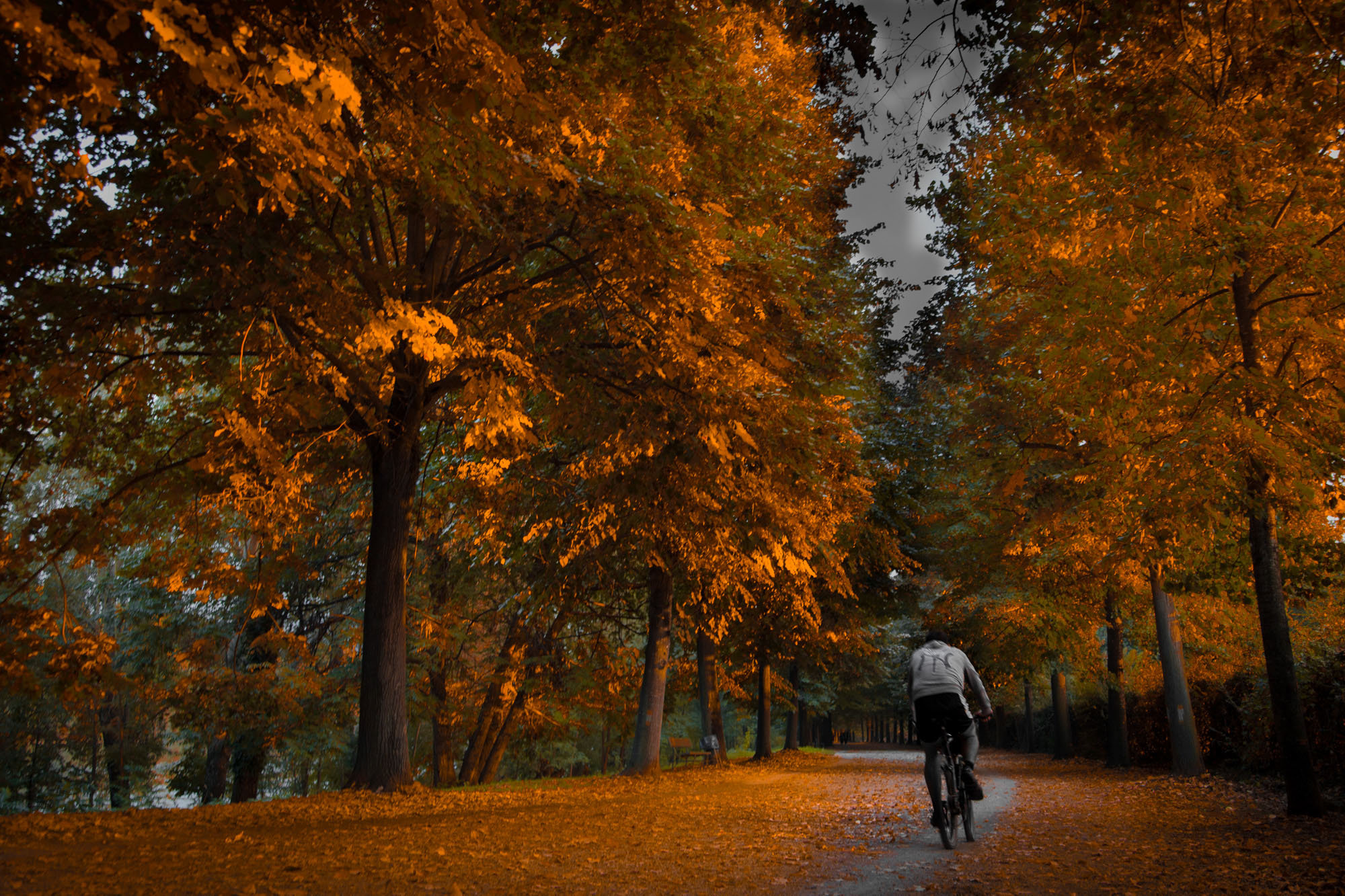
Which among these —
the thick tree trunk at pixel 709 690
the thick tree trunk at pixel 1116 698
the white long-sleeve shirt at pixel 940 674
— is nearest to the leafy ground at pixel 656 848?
the white long-sleeve shirt at pixel 940 674

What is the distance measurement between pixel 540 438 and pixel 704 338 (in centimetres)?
317

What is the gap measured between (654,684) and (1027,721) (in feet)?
81.1

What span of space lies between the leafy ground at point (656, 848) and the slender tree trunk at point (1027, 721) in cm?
2141

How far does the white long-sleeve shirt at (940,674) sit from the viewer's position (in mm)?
7707

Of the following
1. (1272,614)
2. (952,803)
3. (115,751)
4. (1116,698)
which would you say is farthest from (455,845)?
(115,751)

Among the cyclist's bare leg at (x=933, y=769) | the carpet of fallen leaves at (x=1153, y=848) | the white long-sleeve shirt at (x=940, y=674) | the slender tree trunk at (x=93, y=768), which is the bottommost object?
the slender tree trunk at (x=93, y=768)

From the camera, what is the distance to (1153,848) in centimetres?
728

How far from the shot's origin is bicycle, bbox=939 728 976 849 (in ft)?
23.6

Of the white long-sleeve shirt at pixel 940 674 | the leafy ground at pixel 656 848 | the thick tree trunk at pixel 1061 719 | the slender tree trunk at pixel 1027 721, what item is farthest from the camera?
the slender tree trunk at pixel 1027 721

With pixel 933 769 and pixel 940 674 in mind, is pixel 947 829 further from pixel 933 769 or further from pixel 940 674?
pixel 940 674

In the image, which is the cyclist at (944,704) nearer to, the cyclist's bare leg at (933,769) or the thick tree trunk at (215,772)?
the cyclist's bare leg at (933,769)

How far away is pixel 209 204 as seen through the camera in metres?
6.42

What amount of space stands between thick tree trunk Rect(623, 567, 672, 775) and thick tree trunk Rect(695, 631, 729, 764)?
10.4ft

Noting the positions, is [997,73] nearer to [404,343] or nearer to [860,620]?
[404,343]
